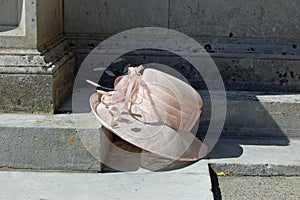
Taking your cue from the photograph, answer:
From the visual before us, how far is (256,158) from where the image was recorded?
4543 millimetres

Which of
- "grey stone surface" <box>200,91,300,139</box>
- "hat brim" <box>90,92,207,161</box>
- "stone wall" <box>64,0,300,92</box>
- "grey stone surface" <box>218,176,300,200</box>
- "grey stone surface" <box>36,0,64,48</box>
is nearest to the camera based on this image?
"grey stone surface" <box>218,176,300,200</box>

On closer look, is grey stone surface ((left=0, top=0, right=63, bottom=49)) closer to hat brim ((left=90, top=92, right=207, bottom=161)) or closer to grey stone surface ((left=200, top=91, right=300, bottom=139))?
hat brim ((left=90, top=92, right=207, bottom=161))

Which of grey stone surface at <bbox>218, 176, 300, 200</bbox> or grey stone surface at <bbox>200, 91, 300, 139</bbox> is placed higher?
grey stone surface at <bbox>200, 91, 300, 139</bbox>

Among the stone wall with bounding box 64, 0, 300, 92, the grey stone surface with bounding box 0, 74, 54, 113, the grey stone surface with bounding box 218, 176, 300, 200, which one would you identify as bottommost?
the grey stone surface with bounding box 218, 176, 300, 200

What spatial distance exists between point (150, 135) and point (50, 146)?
67cm

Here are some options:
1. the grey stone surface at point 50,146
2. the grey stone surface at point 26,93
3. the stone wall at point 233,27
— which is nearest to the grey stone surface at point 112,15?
the stone wall at point 233,27

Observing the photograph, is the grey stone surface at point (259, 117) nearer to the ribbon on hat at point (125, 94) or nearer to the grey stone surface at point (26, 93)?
the ribbon on hat at point (125, 94)

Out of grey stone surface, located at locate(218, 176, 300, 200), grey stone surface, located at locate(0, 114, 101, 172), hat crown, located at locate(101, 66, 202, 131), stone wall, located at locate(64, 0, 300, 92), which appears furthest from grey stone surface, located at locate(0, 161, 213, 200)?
A: stone wall, located at locate(64, 0, 300, 92)

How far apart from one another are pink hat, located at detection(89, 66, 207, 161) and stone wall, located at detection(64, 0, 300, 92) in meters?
0.98

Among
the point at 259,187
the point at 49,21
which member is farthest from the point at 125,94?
the point at 259,187

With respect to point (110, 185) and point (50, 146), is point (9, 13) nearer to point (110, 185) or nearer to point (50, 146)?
point (50, 146)

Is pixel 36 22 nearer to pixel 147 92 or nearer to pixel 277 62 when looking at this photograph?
pixel 147 92

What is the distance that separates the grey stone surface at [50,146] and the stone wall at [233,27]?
1432 millimetres

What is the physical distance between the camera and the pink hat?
168 inches
